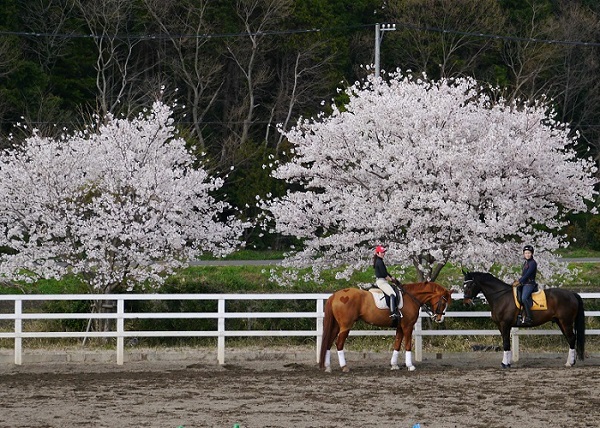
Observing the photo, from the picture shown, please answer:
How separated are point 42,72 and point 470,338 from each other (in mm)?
29567

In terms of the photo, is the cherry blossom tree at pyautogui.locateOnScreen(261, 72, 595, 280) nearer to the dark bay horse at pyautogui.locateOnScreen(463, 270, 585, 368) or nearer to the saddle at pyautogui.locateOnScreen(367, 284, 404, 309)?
the dark bay horse at pyautogui.locateOnScreen(463, 270, 585, 368)

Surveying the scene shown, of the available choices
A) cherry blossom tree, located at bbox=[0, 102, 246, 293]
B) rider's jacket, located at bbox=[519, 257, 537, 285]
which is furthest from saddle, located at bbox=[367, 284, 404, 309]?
cherry blossom tree, located at bbox=[0, 102, 246, 293]

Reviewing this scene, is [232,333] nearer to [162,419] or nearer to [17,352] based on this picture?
[17,352]

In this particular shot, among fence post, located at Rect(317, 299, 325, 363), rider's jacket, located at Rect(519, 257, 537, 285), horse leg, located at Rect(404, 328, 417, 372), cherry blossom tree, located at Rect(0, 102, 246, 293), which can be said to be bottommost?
horse leg, located at Rect(404, 328, 417, 372)

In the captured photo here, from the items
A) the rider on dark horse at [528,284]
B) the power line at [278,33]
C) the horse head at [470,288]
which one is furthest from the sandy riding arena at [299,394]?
the power line at [278,33]

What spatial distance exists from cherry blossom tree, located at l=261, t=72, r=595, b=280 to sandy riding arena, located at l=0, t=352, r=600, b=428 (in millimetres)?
2755

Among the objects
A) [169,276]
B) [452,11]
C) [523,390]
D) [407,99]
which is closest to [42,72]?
[452,11]

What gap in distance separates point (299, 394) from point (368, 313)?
377cm

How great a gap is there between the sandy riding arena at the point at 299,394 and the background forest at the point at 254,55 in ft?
84.1

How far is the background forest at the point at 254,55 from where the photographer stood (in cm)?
4906

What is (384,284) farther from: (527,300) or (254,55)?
(254,55)

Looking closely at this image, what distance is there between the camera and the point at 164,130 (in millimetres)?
27156

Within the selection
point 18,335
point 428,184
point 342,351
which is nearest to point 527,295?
point 342,351

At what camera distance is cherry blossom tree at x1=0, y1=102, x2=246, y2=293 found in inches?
970
